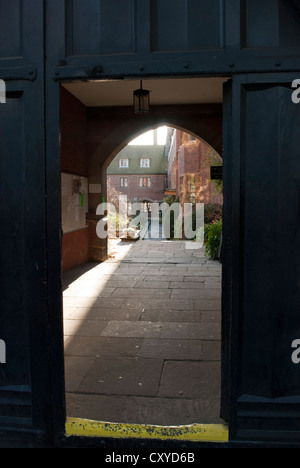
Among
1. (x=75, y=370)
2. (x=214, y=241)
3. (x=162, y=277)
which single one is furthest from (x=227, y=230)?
(x=214, y=241)

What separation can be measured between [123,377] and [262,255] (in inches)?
78.2

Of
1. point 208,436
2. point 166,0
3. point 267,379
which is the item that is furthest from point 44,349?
point 166,0

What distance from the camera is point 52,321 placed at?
2621 millimetres

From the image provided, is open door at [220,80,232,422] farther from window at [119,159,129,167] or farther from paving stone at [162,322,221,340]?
window at [119,159,129,167]

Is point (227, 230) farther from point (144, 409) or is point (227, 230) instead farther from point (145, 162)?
point (145, 162)

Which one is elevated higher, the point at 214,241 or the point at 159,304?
the point at 214,241

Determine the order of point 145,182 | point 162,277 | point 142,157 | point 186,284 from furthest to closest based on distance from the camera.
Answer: point 142,157 < point 145,182 < point 162,277 < point 186,284

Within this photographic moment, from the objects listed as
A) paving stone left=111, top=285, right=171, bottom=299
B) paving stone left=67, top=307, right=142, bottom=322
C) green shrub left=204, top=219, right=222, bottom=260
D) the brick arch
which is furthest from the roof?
paving stone left=67, top=307, right=142, bottom=322

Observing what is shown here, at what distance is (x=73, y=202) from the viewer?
30.4ft

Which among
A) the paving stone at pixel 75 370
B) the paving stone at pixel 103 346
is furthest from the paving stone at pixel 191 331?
the paving stone at pixel 75 370

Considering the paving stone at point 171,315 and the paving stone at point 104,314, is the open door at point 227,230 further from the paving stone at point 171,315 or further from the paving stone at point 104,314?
the paving stone at point 104,314

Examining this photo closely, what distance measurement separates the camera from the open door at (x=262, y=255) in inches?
96.3

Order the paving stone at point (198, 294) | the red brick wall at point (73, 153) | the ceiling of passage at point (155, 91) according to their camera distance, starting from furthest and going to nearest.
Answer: the red brick wall at point (73, 153)
the ceiling of passage at point (155, 91)
the paving stone at point (198, 294)

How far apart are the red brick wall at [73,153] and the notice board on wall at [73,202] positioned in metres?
0.14
